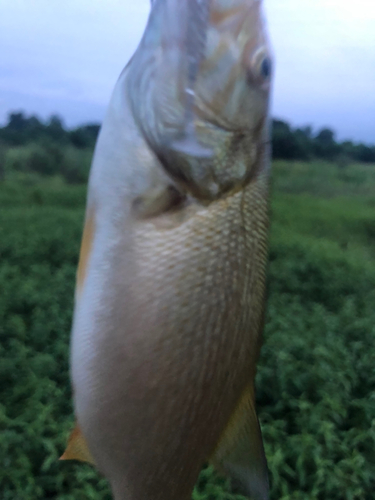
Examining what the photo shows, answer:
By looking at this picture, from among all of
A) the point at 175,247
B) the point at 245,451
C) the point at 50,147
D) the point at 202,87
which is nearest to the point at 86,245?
the point at 175,247

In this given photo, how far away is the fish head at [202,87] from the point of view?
20.6 inches

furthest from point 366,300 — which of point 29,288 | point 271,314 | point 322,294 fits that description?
point 29,288

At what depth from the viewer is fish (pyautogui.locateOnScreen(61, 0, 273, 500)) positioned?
1.76 feet

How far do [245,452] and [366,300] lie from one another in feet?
9.87

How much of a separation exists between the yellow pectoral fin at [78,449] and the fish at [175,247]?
4 centimetres

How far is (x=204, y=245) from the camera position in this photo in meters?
0.58

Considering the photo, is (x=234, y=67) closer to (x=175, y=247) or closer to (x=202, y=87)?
(x=202, y=87)

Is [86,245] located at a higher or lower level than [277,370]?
higher

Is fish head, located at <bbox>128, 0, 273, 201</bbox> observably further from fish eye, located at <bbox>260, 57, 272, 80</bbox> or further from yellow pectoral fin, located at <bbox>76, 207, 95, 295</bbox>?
yellow pectoral fin, located at <bbox>76, 207, 95, 295</bbox>

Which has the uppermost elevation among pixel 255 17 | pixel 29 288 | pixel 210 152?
pixel 255 17

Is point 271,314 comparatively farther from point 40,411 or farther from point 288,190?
point 288,190

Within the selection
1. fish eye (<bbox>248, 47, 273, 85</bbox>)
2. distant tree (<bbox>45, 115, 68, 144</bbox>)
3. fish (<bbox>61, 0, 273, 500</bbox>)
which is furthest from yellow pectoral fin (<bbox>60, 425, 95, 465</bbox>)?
distant tree (<bbox>45, 115, 68, 144</bbox>)

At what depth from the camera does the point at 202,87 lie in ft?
1.76

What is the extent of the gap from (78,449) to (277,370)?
5.86ft
